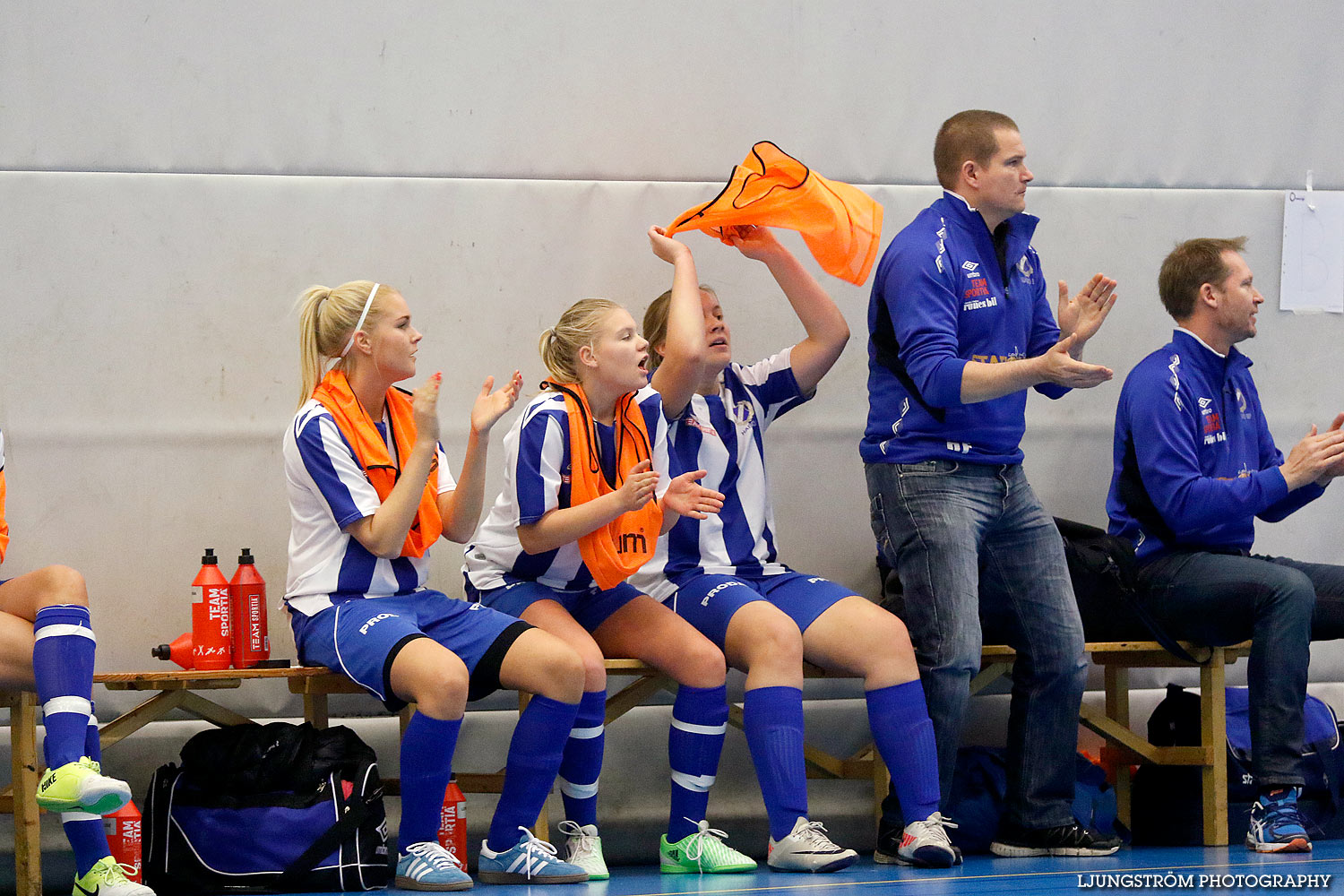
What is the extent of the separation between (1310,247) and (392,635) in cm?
334

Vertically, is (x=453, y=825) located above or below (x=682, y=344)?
below

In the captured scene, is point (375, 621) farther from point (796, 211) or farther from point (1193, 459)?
point (1193, 459)

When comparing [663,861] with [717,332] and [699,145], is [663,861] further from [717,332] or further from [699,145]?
[699,145]

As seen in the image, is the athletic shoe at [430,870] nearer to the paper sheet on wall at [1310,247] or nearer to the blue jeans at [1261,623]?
the blue jeans at [1261,623]

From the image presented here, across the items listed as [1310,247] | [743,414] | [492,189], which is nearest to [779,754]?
[743,414]

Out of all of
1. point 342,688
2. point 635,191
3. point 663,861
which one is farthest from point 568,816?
A: point 635,191

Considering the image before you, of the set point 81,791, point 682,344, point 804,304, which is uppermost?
point 804,304

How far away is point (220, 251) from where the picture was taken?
159 inches

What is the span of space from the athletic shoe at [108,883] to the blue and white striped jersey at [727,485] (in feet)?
4.88

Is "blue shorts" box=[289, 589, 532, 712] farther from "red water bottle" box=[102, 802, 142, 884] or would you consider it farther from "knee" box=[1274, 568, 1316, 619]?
"knee" box=[1274, 568, 1316, 619]

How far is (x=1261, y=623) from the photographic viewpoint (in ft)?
12.2

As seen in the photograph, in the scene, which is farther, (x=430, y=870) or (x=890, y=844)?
(x=890, y=844)

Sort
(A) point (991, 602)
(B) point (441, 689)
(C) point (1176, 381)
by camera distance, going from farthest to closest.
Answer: (C) point (1176, 381), (A) point (991, 602), (B) point (441, 689)

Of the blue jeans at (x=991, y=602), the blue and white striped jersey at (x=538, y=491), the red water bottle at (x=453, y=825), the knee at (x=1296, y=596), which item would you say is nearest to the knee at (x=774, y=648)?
the blue jeans at (x=991, y=602)
